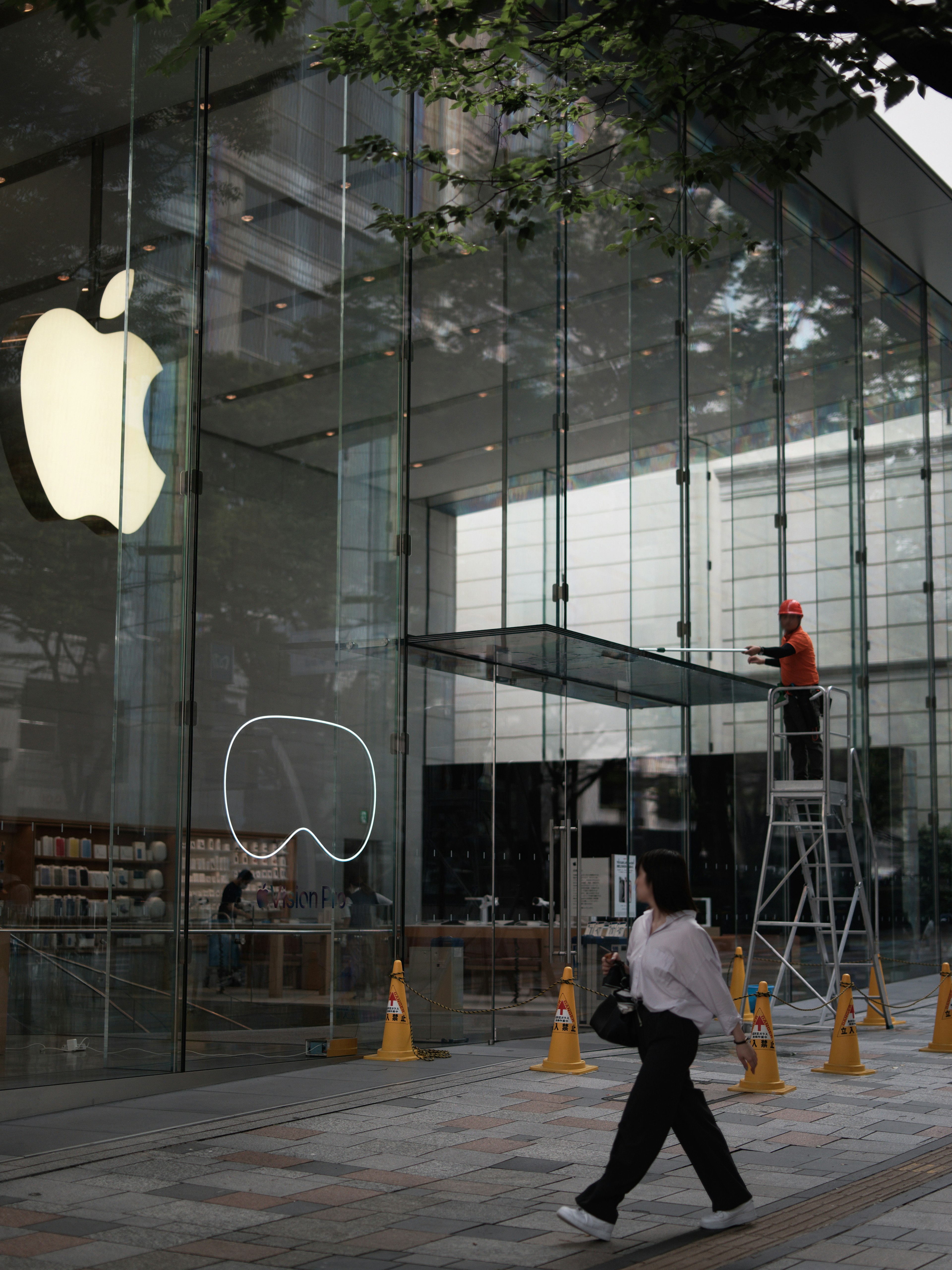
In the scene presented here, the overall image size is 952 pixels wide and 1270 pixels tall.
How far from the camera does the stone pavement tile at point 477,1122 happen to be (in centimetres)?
805

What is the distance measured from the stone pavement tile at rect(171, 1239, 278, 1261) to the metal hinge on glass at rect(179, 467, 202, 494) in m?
6.10

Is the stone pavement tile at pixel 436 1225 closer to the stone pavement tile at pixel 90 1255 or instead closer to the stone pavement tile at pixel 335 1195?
the stone pavement tile at pixel 335 1195

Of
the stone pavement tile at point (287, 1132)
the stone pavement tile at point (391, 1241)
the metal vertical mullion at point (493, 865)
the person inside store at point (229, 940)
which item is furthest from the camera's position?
the metal vertical mullion at point (493, 865)

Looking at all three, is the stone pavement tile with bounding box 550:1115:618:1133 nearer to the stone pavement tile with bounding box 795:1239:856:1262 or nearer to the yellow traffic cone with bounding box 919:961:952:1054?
the stone pavement tile with bounding box 795:1239:856:1262

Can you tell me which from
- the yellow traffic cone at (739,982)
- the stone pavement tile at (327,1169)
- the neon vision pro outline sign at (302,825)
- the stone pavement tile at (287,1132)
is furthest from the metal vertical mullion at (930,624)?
the stone pavement tile at (327,1169)

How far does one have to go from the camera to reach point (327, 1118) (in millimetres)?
8297

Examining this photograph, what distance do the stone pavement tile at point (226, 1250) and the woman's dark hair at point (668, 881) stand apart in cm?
210

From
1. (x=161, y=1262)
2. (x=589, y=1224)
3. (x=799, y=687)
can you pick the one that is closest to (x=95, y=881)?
(x=161, y=1262)

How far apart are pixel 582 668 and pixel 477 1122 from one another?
22.4ft

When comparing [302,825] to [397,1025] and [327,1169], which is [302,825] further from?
[327,1169]

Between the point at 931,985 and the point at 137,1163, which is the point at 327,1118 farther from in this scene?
the point at 931,985

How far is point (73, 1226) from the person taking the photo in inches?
226

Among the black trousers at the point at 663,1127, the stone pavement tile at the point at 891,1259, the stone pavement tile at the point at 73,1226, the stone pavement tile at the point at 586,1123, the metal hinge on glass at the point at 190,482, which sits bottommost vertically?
the stone pavement tile at the point at 586,1123

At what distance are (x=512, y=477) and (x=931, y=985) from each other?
459 inches
